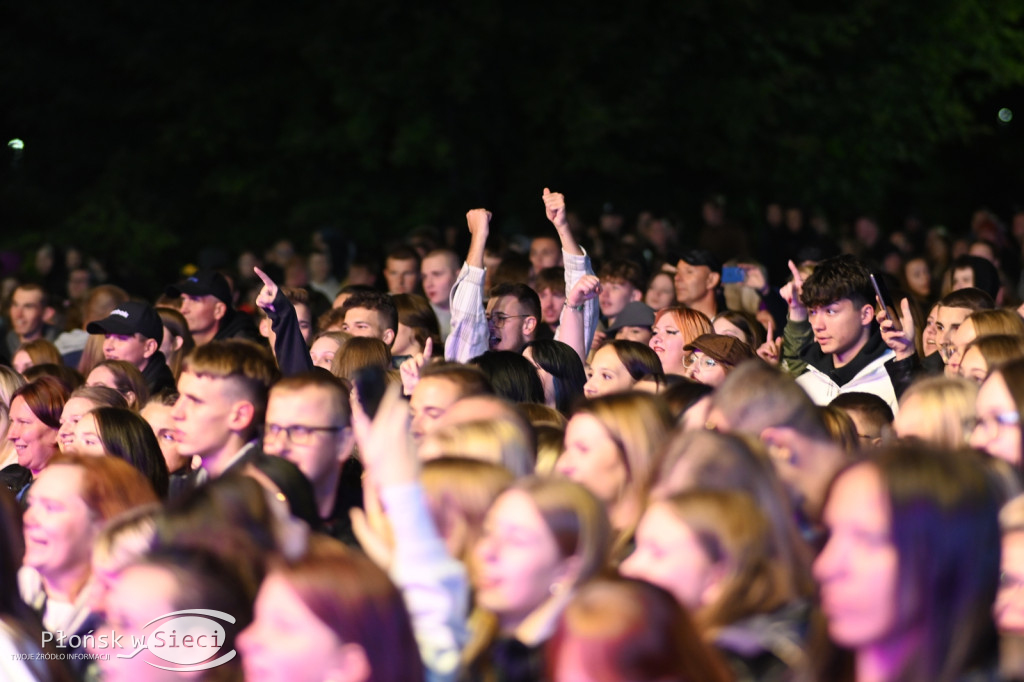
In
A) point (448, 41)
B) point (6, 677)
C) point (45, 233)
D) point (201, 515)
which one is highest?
point (448, 41)

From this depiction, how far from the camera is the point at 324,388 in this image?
5.15 metres

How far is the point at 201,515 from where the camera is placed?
403 cm

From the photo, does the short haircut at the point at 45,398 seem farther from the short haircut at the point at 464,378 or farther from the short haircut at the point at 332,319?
the short haircut at the point at 464,378

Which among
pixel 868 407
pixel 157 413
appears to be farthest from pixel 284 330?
pixel 868 407

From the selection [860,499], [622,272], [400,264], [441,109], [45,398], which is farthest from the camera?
[441,109]

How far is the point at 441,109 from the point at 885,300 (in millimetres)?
10447

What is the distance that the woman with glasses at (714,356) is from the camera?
7.06m

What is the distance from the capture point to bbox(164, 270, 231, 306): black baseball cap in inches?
371

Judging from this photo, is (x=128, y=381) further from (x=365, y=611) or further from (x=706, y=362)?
(x=365, y=611)

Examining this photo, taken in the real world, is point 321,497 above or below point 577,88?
below

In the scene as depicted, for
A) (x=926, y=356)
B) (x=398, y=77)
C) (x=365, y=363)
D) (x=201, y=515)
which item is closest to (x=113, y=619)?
(x=201, y=515)

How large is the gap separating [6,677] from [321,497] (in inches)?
54.6

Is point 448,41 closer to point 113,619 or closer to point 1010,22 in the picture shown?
point 1010,22

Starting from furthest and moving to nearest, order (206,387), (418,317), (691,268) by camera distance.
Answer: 1. (691,268)
2. (418,317)
3. (206,387)
